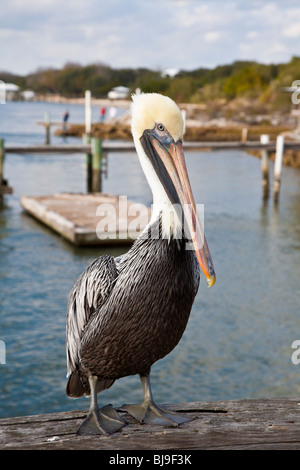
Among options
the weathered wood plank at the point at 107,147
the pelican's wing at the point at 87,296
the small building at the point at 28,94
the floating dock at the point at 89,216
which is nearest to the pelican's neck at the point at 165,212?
the pelican's wing at the point at 87,296

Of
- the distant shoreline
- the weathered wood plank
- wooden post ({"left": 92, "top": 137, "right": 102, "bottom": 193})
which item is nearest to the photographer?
the weathered wood plank

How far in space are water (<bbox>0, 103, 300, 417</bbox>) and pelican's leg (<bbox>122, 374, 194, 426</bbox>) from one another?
376 cm

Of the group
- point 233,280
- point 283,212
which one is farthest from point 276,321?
point 283,212

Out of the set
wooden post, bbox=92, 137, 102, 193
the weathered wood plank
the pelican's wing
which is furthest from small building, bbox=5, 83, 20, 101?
the pelican's wing

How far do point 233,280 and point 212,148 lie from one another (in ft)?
24.5

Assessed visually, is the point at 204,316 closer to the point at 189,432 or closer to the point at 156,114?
the point at 189,432

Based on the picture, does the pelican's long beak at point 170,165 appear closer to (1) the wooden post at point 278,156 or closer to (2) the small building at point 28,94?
(1) the wooden post at point 278,156

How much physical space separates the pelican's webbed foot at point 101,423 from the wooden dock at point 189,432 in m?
0.03

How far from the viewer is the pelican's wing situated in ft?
7.92

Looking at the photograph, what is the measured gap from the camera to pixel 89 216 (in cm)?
1261

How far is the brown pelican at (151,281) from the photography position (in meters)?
2.28

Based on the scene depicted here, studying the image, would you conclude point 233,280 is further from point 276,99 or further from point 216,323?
point 276,99

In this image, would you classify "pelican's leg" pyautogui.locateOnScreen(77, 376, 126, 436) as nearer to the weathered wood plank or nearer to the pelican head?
the pelican head
